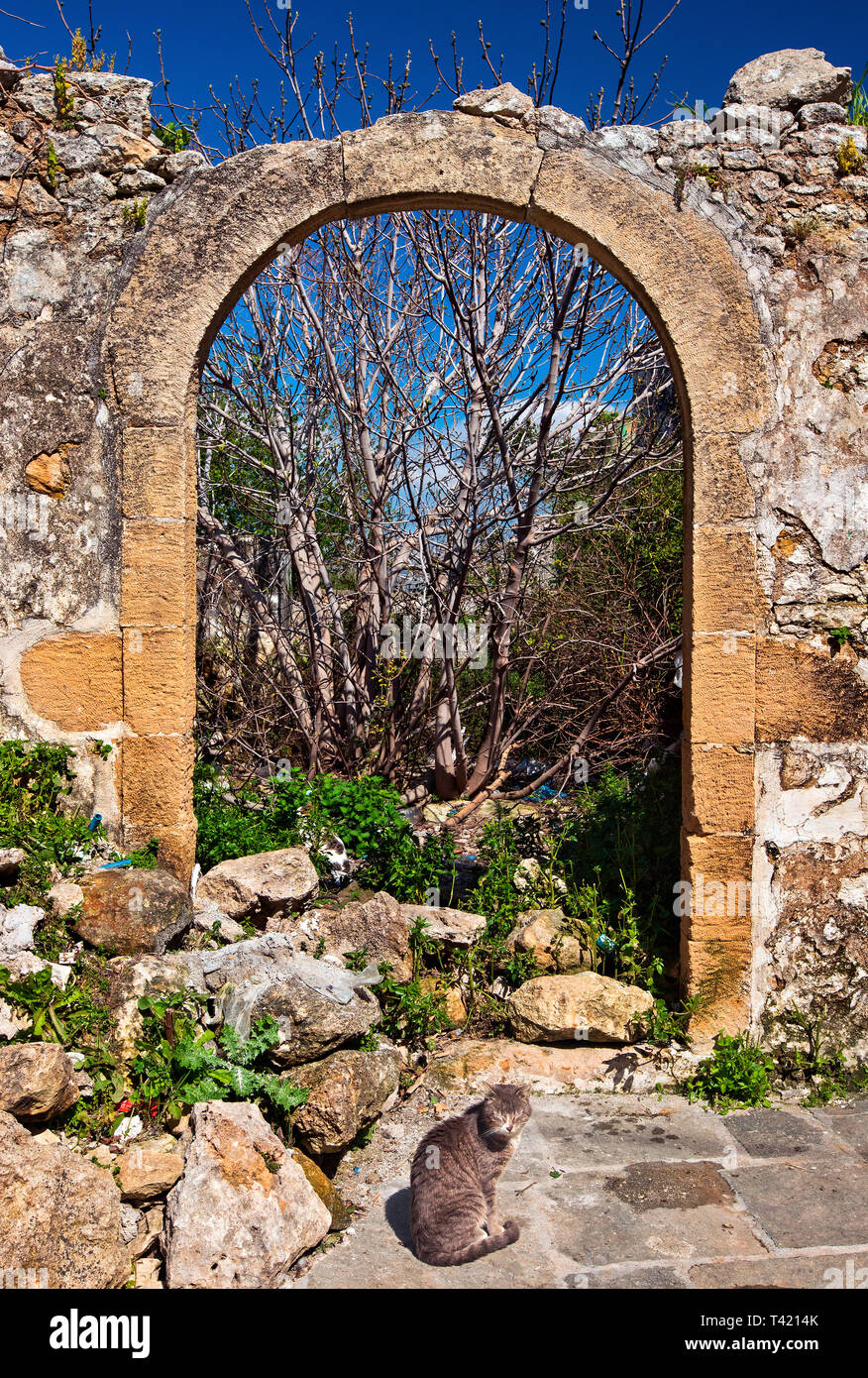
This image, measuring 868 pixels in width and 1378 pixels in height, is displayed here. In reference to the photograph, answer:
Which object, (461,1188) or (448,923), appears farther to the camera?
(448,923)

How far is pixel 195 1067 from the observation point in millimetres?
3061

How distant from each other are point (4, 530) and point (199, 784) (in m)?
1.63

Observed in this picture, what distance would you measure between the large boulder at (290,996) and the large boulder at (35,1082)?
564 millimetres

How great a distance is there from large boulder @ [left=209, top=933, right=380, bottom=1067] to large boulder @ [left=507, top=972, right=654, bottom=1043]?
669mm

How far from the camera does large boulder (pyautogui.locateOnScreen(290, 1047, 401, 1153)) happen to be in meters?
3.03

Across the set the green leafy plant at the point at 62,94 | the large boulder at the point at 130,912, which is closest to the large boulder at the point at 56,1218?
the large boulder at the point at 130,912

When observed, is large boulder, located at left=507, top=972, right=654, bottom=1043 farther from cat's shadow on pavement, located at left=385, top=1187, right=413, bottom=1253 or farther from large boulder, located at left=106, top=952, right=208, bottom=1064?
large boulder, located at left=106, top=952, right=208, bottom=1064

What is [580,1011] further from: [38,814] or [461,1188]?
[38,814]

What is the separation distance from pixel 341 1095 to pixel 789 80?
408cm

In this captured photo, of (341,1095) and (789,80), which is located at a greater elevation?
(789,80)

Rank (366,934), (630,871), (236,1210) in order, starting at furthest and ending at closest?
(630,871) < (366,934) < (236,1210)

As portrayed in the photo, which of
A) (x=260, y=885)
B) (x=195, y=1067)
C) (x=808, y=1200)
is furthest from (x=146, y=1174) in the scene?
(x=808, y=1200)

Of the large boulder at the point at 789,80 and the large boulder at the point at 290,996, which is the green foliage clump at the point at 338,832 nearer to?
the large boulder at the point at 290,996

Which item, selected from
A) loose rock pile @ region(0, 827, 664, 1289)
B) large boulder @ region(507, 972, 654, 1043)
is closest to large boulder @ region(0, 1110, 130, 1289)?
loose rock pile @ region(0, 827, 664, 1289)
